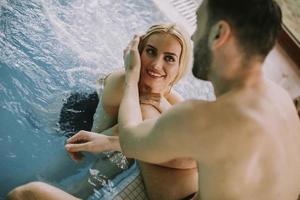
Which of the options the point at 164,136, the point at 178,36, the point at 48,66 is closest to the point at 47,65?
the point at 48,66

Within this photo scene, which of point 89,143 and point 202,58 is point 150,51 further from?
point 202,58

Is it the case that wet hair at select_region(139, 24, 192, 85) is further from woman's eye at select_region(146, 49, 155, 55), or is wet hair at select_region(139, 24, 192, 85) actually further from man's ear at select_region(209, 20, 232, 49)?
man's ear at select_region(209, 20, 232, 49)

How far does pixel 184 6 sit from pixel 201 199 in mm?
3094

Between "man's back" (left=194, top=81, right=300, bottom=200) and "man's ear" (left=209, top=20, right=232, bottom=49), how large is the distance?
0.67 ft

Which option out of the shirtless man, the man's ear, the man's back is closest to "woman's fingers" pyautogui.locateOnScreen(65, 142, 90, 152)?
the shirtless man

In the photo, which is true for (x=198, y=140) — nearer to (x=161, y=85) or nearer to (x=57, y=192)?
(x=57, y=192)

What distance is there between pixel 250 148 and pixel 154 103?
3.85ft

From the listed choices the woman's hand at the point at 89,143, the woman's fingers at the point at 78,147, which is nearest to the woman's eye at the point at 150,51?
the woman's hand at the point at 89,143

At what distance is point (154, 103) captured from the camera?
2.79 metres

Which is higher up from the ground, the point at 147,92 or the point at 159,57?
the point at 159,57

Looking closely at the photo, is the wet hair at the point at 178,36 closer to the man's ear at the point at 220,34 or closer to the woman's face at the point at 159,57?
the woman's face at the point at 159,57

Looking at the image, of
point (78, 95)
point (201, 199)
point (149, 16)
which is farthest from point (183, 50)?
point (149, 16)

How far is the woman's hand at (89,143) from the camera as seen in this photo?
8.35 feet

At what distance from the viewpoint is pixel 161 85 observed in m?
2.75
